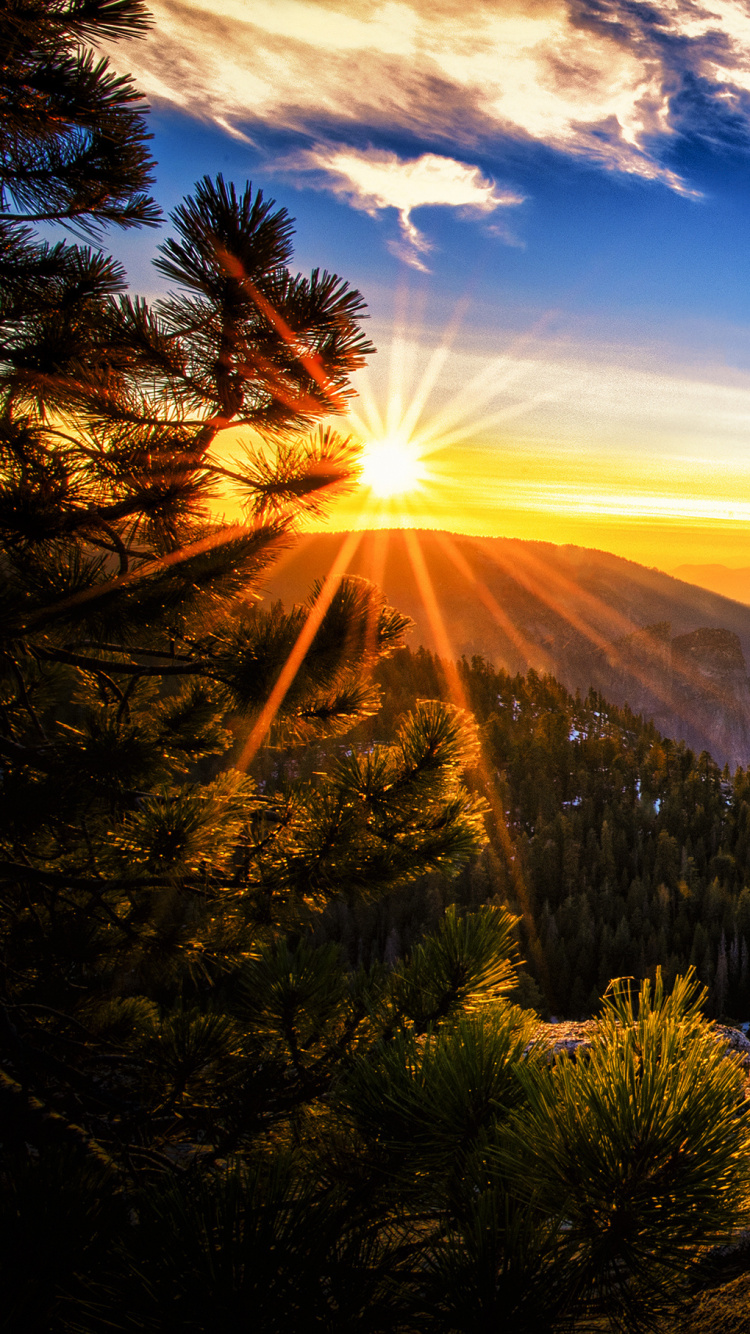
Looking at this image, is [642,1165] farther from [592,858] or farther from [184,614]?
[592,858]

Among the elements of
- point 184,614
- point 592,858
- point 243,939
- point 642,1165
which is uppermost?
point 184,614

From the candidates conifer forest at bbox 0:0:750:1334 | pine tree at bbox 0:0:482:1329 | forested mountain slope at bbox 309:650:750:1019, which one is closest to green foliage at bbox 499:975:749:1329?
conifer forest at bbox 0:0:750:1334

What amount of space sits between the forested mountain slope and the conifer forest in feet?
126

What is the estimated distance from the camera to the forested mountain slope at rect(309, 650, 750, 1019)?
2714 inches

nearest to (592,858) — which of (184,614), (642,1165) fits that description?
(184,614)

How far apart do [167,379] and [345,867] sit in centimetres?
356

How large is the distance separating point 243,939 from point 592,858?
96.2 m

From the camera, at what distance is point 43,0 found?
3699 millimetres

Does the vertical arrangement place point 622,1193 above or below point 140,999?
above

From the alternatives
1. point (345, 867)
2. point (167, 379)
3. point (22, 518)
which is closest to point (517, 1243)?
point (345, 867)

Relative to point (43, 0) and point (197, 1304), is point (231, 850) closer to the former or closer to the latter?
point (197, 1304)

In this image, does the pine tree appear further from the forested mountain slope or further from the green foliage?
the forested mountain slope

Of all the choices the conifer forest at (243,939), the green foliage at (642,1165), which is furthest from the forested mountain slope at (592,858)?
the green foliage at (642,1165)

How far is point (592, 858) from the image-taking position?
3669 inches
